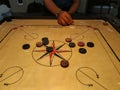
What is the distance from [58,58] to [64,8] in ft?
3.97

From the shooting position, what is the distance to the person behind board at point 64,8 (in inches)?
56.0

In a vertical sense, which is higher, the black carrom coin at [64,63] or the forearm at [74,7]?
the black carrom coin at [64,63]

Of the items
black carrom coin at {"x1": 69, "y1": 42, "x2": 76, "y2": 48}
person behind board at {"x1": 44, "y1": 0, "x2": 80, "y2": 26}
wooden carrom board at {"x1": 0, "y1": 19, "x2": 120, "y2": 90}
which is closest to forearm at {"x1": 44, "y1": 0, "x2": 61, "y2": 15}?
person behind board at {"x1": 44, "y1": 0, "x2": 80, "y2": 26}

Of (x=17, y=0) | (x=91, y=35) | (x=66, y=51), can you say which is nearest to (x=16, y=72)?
(x=66, y=51)

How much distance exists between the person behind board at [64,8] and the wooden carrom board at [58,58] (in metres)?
0.06

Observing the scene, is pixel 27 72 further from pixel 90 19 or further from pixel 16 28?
pixel 90 19

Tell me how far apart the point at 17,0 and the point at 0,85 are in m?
2.52

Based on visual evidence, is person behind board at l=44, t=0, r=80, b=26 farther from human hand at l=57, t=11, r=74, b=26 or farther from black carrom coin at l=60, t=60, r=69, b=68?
black carrom coin at l=60, t=60, r=69, b=68

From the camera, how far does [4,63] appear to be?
0.96m

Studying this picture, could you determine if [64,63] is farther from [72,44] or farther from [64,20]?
[64,20]

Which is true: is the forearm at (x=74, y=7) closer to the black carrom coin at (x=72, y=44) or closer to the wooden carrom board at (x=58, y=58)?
the wooden carrom board at (x=58, y=58)

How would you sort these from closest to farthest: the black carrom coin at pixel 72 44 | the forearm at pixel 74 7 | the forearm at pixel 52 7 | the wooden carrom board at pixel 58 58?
the wooden carrom board at pixel 58 58 → the black carrom coin at pixel 72 44 → the forearm at pixel 52 7 → the forearm at pixel 74 7

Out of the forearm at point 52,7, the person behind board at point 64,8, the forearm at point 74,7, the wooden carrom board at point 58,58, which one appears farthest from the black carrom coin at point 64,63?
the forearm at point 74,7

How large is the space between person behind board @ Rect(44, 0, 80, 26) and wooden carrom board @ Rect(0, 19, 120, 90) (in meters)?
0.06
